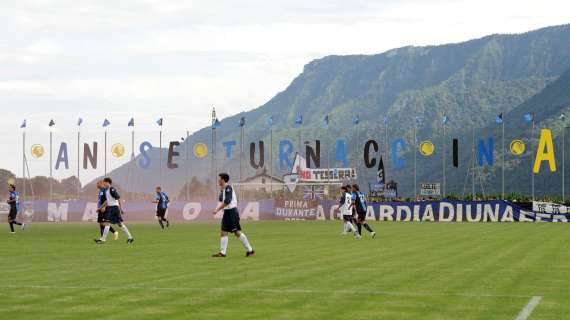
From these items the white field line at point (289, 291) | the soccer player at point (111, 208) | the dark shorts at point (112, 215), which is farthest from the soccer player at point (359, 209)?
the white field line at point (289, 291)

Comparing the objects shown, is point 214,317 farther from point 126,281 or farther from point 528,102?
point 528,102

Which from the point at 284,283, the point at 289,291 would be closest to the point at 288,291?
the point at 289,291

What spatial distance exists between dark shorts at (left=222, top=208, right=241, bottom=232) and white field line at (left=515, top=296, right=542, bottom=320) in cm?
1100

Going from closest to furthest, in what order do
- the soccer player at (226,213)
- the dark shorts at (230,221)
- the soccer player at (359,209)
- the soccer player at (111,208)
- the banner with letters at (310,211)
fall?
the soccer player at (226,213)
the dark shorts at (230,221)
the soccer player at (111,208)
the soccer player at (359,209)
the banner with letters at (310,211)

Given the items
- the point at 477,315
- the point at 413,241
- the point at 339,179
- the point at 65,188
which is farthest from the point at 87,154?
the point at 477,315

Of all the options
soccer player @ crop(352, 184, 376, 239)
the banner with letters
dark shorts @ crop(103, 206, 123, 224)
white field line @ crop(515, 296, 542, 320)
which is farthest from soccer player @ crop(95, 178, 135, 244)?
the banner with letters

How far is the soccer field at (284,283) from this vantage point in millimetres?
13328

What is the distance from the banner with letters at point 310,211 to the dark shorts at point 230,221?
151 feet

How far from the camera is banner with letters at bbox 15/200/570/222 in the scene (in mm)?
69312

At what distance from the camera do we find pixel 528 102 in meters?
197

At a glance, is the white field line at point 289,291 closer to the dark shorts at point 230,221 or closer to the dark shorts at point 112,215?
the dark shorts at point 230,221

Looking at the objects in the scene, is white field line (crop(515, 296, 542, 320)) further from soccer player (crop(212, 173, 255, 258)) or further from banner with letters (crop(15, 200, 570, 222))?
banner with letters (crop(15, 200, 570, 222))

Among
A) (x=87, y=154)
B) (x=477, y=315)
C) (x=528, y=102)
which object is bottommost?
(x=477, y=315)

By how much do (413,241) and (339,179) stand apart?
283ft
